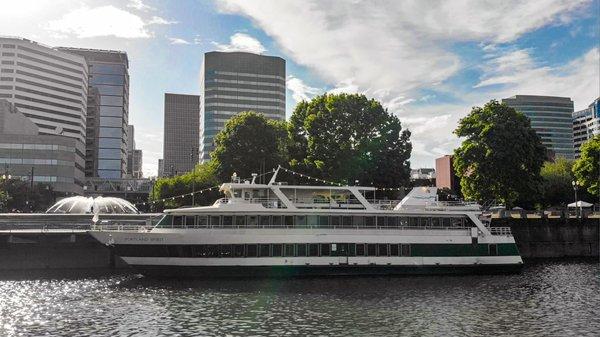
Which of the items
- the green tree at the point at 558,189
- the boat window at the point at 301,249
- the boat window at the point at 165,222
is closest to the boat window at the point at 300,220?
the boat window at the point at 301,249

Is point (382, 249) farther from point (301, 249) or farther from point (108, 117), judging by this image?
point (108, 117)

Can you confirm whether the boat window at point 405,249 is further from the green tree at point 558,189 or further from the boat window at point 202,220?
the green tree at point 558,189

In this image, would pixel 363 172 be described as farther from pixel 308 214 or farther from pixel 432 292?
pixel 432 292

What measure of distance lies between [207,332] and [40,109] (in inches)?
6557

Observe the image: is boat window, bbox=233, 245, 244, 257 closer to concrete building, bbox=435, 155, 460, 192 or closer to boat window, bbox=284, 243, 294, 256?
boat window, bbox=284, 243, 294, 256

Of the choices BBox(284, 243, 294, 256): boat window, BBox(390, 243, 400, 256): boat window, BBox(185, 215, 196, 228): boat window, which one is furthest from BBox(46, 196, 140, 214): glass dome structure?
BBox(390, 243, 400, 256): boat window

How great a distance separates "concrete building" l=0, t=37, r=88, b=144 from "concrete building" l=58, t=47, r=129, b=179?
40.0 feet

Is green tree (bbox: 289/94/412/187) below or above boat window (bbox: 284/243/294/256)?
above

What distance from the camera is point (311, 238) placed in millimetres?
35438

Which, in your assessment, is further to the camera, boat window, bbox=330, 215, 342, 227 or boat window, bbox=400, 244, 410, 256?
boat window, bbox=400, 244, 410, 256

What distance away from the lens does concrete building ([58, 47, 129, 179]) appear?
184750 millimetres

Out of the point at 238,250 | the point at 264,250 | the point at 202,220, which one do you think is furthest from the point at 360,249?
the point at 202,220

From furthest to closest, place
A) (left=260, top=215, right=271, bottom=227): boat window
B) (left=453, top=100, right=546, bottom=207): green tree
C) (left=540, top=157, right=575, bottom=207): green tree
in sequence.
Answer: (left=540, top=157, right=575, bottom=207): green tree → (left=453, top=100, right=546, bottom=207): green tree → (left=260, top=215, right=271, bottom=227): boat window

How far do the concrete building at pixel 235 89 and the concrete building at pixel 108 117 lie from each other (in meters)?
43.1
